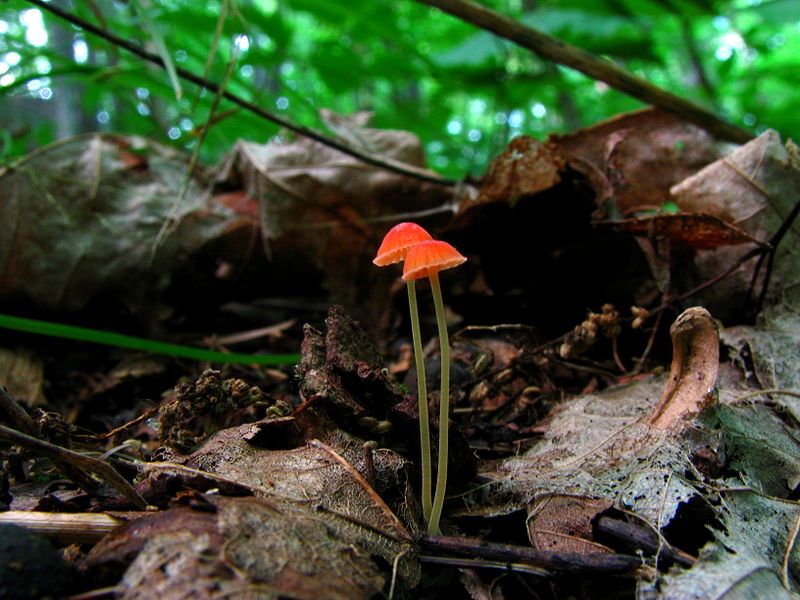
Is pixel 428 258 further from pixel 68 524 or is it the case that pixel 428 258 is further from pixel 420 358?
pixel 68 524

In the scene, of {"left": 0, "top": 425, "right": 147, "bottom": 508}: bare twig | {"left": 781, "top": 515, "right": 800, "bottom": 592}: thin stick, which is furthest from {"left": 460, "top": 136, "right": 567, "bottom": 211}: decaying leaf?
{"left": 0, "top": 425, "right": 147, "bottom": 508}: bare twig

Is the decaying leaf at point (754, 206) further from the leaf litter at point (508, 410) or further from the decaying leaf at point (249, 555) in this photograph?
the decaying leaf at point (249, 555)

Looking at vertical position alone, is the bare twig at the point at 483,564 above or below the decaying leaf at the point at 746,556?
above

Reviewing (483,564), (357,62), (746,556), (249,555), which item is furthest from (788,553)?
(357,62)

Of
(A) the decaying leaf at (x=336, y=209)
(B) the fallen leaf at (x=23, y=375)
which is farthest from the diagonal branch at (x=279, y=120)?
(B) the fallen leaf at (x=23, y=375)

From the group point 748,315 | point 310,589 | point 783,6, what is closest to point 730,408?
point 748,315

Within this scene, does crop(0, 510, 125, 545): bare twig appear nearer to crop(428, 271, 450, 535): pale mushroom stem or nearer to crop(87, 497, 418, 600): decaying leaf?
crop(87, 497, 418, 600): decaying leaf
